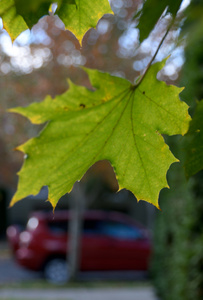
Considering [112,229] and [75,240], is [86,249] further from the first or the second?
[112,229]

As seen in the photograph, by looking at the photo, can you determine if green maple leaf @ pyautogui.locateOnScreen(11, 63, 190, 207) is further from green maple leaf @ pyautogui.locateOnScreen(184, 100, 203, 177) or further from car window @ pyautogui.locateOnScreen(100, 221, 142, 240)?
car window @ pyautogui.locateOnScreen(100, 221, 142, 240)

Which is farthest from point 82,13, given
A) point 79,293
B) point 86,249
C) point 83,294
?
point 86,249

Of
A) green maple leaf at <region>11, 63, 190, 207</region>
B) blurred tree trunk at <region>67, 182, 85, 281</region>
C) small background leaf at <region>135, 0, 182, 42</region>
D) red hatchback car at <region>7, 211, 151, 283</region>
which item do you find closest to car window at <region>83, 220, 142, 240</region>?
red hatchback car at <region>7, 211, 151, 283</region>

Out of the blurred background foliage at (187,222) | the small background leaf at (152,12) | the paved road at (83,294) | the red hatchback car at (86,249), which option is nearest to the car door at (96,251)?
the red hatchback car at (86,249)

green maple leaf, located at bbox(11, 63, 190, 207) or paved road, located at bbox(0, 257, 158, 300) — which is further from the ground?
green maple leaf, located at bbox(11, 63, 190, 207)

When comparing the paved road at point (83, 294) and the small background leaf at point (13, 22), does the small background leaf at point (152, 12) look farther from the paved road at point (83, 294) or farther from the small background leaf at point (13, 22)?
the paved road at point (83, 294)

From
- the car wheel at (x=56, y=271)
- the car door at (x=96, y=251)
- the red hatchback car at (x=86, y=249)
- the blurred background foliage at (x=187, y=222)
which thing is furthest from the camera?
the car door at (x=96, y=251)
